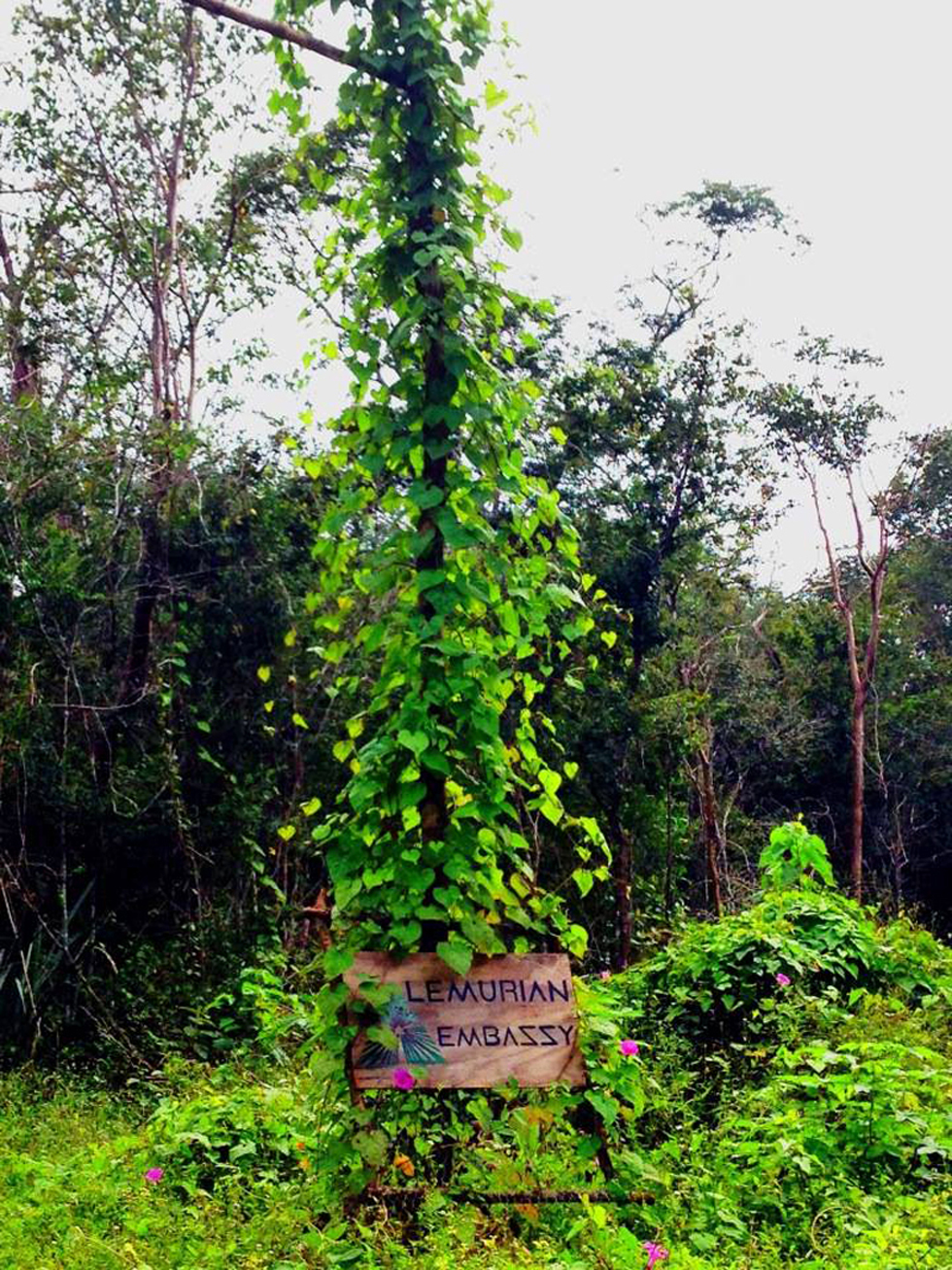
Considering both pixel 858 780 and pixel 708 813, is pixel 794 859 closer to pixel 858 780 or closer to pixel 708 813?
pixel 708 813

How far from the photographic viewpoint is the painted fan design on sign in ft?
10.4

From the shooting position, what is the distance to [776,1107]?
4.09m

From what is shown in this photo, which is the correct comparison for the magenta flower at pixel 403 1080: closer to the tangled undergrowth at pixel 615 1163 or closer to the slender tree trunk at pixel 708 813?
the tangled undergrowth at pixel 615 1163

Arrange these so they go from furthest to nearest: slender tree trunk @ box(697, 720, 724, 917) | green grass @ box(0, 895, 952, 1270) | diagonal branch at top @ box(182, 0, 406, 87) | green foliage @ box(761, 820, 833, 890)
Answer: slender tree trunk @ box(697, 720, 724, 917), green foliage @ box(761, 820, 833, 890), diagonal branch at top @ box(182, 0, 406, 87), green grass @ box(0, 895, 952, 1270)

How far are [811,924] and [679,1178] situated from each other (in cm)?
236

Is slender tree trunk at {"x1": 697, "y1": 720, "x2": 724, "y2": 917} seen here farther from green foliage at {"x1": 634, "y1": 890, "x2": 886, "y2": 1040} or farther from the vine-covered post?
the vine-covered post

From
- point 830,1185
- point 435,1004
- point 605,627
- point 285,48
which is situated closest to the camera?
point 435,1004

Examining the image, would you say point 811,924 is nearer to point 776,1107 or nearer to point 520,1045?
point 776,1107

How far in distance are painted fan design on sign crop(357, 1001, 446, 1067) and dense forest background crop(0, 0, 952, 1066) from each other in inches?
107

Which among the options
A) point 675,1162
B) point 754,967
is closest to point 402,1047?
point 675,1162

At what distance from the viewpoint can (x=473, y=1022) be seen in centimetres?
322

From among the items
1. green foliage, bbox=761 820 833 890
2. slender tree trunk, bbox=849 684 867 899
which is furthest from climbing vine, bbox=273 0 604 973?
slender tree trunk, bbox=849 684 867 899

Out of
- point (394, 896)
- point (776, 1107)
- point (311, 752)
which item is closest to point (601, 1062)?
point (394, 896)

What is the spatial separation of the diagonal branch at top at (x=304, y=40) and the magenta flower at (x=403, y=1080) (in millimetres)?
2489
